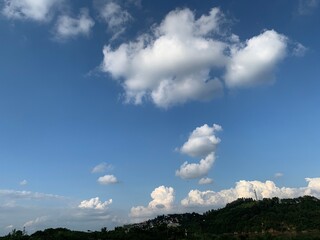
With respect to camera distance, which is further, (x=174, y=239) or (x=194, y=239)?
(x=174, y=239)

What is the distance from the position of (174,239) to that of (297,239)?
6578cm

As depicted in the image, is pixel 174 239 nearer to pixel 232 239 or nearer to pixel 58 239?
pixel 232 239

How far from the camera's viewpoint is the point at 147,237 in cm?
→ 19688

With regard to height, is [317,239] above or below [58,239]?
below

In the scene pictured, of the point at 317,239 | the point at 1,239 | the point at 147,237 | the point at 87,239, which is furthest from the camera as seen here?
the point at 147,237

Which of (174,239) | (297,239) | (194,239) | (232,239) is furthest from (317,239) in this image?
(174,239)

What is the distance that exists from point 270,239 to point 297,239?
634 inches

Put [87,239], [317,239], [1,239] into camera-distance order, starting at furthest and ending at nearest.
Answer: [87,239] < [1,239] < [317,239]

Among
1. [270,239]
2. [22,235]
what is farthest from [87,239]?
[270,239]

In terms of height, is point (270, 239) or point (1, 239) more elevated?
point (1, 239)

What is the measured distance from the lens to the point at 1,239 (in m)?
166

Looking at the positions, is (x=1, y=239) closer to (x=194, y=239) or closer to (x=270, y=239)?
(x=194, y=239)

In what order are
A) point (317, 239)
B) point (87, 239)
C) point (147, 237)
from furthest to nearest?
1. point (147, 237)
2. point (87, 239)
3. point (317, 239)

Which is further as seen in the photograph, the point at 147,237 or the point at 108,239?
the point at 147,237
